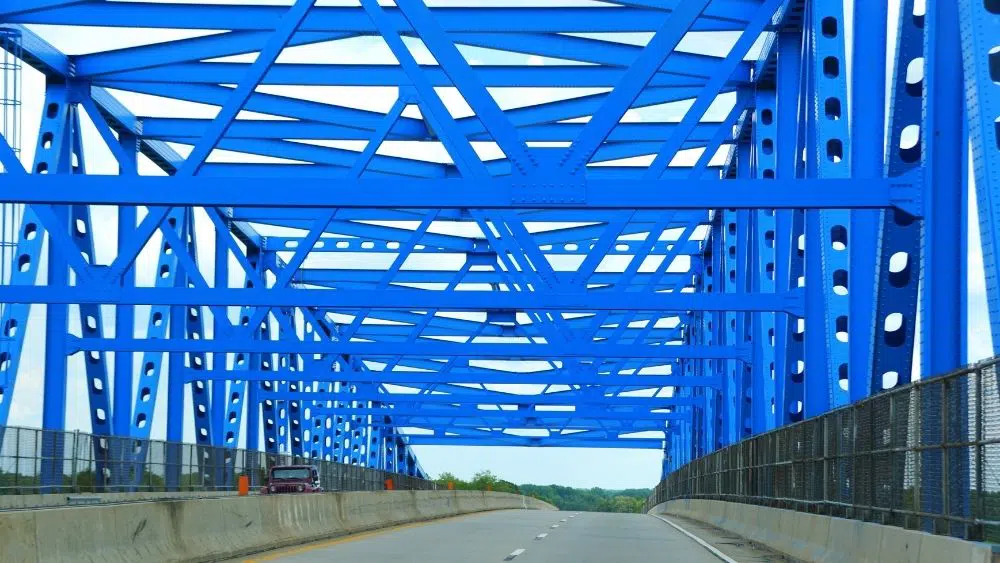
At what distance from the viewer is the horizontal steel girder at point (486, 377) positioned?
50.8 metres

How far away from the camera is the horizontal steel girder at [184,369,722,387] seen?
2000 inches

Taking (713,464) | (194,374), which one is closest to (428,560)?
(713,464)

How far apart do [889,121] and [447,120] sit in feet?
20.4

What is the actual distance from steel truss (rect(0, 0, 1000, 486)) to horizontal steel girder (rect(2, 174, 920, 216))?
36 millimetres

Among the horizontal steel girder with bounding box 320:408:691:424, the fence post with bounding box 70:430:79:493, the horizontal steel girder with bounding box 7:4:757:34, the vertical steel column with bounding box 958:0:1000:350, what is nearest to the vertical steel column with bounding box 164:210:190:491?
the fence post with bounding box 70:430:79:493

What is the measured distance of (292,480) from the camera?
45.3 m

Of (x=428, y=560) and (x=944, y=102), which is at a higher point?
(x=944, y=102)

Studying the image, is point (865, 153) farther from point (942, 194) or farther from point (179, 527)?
point (179, 527)

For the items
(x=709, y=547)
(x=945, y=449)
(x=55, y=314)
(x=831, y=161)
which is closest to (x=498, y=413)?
(x=55, y=314)

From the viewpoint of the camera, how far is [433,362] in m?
82.6

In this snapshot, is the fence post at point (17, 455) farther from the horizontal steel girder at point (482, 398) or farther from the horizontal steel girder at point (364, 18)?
the horizontal steel girder at point (482, 398)

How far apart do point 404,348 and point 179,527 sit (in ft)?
96.7

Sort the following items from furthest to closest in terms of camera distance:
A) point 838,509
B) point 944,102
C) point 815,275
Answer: point 815,275, point 838,509, point 944,102

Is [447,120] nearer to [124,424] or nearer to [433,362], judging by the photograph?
[124,424]
